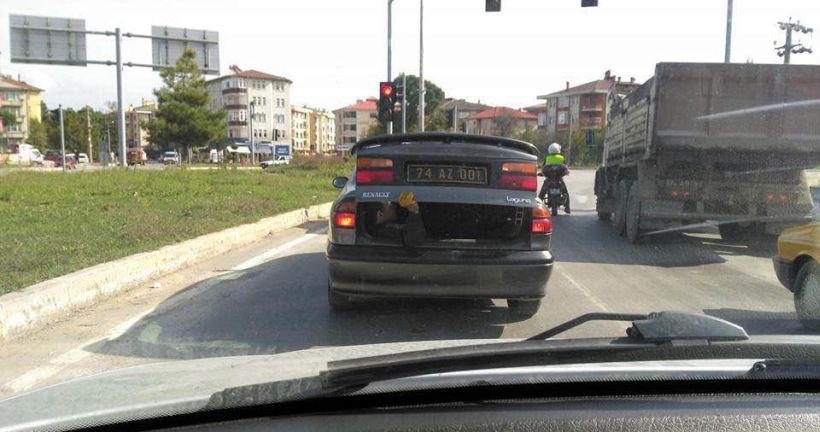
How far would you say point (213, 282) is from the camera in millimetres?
7297

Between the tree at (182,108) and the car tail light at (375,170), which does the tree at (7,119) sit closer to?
the tree at (182,108)

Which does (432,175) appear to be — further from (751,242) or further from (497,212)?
(751,242)

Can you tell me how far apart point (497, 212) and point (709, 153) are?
6292mm

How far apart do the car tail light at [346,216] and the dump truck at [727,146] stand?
6.48 metres

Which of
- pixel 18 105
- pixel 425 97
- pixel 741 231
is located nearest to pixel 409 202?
pixel 741 231

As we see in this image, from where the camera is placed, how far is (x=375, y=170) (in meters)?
5.15

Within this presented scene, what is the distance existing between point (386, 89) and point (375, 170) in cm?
1659

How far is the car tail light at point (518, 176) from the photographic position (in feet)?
16.9

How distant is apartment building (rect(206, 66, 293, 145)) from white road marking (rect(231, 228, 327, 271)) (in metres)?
102

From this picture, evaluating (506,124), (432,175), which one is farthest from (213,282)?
(506,124)

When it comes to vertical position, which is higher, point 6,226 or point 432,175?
point 432,175

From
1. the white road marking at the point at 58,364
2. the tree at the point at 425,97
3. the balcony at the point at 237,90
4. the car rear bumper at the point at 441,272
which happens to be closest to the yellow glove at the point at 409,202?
the car rear bumper at the point at 441,272

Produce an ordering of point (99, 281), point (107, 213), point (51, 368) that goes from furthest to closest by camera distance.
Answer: point (107, 213) → point (99, 281) → point (51, 368)

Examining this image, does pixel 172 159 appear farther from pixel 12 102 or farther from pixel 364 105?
pixel 364 105
